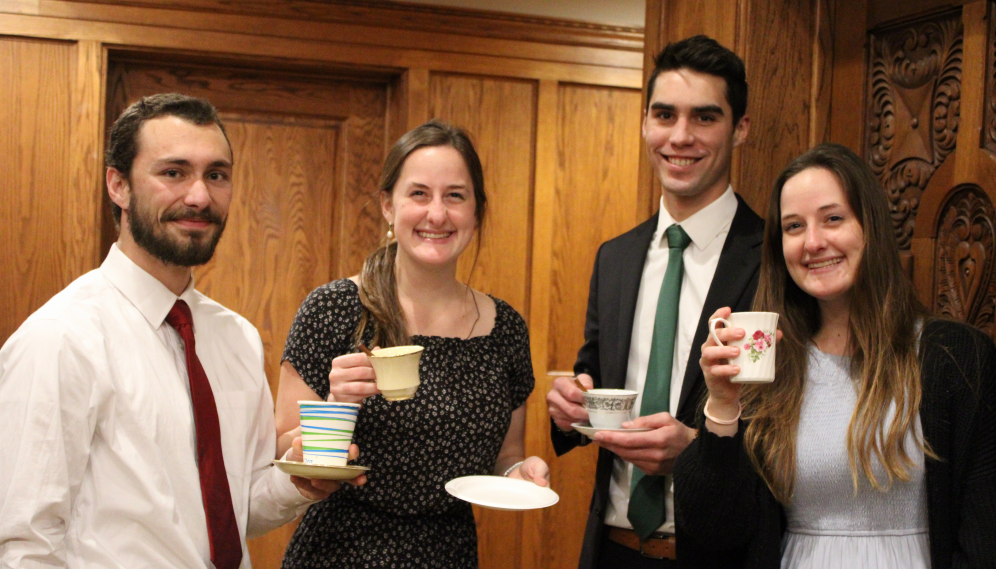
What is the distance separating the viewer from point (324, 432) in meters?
1.59

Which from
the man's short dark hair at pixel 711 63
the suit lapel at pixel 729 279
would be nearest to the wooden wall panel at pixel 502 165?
the man's short dark hair at pixel 711 63

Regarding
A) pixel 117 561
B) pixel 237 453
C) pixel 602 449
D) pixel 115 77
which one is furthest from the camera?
pixel 115 77

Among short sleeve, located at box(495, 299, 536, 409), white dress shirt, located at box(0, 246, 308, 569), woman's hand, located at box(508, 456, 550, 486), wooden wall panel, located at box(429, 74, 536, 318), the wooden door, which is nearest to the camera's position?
white dress shirt, located at box(0, 246, 308, 569)

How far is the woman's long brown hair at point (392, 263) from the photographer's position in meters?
1.94

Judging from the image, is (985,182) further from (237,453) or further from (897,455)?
(237,453)

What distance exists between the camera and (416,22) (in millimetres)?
3830

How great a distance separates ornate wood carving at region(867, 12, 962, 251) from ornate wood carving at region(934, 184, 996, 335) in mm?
108

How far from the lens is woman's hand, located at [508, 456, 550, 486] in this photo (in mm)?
1844

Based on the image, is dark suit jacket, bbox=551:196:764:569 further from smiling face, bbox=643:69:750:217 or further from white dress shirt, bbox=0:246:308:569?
white dress shirt, bbox=0:246:308:569

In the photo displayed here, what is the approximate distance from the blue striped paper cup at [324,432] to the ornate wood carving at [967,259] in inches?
57.1

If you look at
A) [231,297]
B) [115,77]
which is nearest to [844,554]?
[231,297]

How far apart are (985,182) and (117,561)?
1963 millimetres

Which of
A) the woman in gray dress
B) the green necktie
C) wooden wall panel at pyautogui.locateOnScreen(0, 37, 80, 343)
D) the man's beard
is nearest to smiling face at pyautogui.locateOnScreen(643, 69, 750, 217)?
the green necktie

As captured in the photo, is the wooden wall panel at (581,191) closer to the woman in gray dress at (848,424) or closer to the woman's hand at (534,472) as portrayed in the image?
the woman's hand at (534,472)
